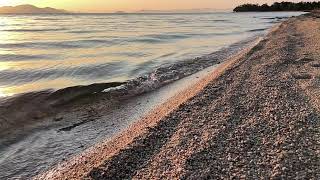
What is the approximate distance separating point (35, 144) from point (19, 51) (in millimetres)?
18702

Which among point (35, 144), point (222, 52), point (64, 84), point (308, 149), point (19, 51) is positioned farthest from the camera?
point (19, 51)

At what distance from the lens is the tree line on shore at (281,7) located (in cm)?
13526

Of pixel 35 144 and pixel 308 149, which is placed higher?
pixel 308 149

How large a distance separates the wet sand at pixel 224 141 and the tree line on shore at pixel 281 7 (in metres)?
114

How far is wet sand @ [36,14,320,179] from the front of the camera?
16.6ft

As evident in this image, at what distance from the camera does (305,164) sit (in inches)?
196

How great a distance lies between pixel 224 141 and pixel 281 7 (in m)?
154

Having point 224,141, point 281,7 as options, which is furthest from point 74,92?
point 281,7

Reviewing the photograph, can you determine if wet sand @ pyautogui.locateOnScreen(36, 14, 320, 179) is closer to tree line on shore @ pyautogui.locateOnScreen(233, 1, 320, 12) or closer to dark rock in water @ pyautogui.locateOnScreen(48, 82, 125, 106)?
dark rock in water @ pyautogui.locateOnScreen(48, 82, 125, 106)

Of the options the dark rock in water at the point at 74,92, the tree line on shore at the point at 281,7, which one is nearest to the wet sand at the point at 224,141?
the dark rock in water at the point at 74,92

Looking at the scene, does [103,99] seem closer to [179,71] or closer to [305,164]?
[179,71]

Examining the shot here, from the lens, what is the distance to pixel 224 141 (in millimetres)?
5867

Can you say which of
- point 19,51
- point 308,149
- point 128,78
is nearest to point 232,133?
point 308,149

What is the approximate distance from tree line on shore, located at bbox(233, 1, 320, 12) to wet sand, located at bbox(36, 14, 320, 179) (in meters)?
114
